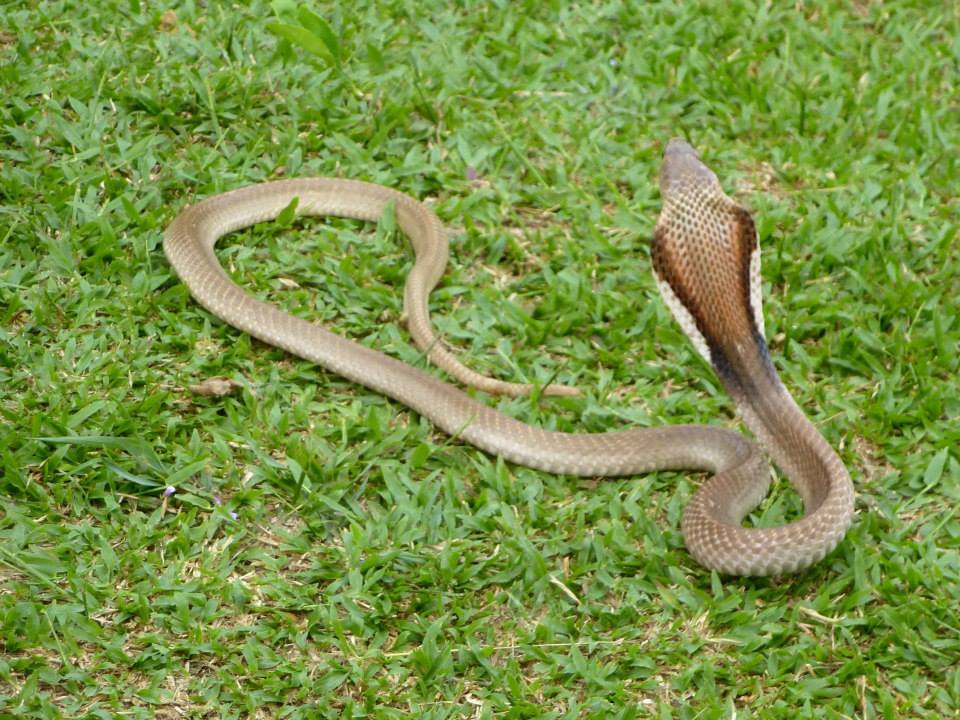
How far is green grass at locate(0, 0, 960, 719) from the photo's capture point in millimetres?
4441

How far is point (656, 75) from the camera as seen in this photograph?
23.8ft

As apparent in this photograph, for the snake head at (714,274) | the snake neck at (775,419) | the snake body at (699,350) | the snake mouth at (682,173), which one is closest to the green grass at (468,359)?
the snake body at (699,350)

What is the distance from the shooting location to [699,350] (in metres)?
4.92

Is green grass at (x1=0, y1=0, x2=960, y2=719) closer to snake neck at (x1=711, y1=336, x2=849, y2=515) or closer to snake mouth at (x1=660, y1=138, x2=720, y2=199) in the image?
snake neck at (x1=711, y1=336, x2=849, y2=515)

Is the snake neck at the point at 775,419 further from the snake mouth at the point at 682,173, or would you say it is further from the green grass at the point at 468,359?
the snake mouth at the point at 682,173

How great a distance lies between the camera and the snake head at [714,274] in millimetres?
4770

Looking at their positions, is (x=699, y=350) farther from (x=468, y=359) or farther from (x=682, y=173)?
(x=468, y=359)

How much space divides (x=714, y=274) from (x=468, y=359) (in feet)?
4.34

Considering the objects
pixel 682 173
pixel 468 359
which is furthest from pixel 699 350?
pixel 468 359

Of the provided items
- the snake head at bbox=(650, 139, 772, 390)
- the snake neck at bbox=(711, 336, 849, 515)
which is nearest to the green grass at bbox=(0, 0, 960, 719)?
the snake neck at bbox=(711, 336, 849, 515)

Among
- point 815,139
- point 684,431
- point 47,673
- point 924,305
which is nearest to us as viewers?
point 47,673

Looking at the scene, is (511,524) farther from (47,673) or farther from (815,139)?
(815,139)

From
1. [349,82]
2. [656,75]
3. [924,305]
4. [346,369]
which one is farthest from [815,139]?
[346,369]

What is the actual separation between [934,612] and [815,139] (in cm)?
304
